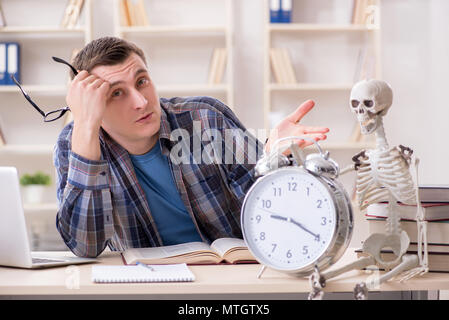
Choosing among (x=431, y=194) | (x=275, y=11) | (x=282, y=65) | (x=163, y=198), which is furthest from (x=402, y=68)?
(x=431, y=194)

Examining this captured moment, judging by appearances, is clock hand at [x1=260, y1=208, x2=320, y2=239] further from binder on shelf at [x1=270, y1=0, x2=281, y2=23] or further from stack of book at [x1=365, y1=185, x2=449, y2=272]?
binder on shelf at [x1=270, y1=0, x2=281, y2=23]

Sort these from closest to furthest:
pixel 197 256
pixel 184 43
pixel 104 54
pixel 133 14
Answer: pixel 197 256 → pixel 104 54 → pixel 133 14 → pixel 184 43

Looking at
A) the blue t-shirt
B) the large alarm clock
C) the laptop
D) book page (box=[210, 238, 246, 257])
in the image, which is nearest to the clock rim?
the large alarm clock

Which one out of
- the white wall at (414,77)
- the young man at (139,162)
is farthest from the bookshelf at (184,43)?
the young man at (139,162)

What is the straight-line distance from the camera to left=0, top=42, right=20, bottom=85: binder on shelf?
389cm

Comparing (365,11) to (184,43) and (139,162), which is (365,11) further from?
(139,162)

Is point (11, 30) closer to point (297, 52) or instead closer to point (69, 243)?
point (297, 52)

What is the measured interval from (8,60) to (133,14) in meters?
0.88

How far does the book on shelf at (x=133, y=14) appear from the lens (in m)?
3.83

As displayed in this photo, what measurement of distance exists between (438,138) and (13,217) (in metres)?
3.35

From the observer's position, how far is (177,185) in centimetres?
171

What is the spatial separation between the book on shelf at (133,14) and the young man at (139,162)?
2.08 metres

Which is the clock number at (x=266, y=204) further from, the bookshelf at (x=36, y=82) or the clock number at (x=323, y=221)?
the bookshelf at (x=36, y=82)
